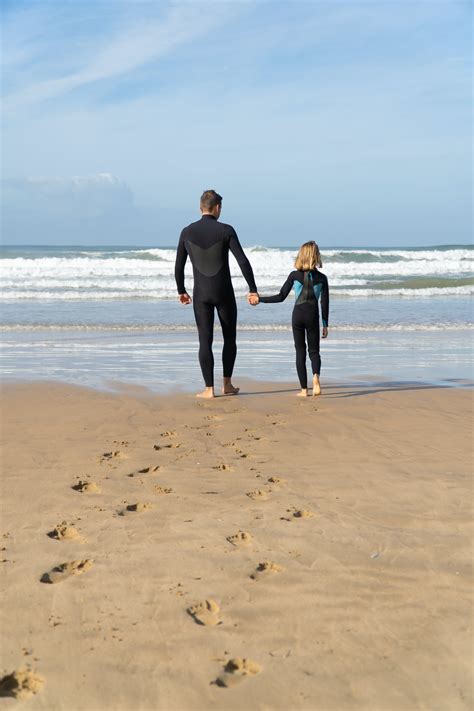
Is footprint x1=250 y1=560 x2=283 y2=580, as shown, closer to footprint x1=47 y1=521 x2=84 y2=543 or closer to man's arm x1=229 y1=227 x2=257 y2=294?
footprint x1=47 y1=521 x2=84 y2=543

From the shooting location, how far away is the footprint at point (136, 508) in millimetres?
4102

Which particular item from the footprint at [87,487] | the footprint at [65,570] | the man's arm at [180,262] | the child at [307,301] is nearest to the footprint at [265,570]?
the footprint at [65,570]

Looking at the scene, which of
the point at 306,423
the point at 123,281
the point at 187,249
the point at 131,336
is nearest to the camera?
the point at 306,423

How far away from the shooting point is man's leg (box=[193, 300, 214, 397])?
765 centimetres

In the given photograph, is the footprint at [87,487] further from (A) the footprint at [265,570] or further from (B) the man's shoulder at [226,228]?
(B) the man's shoulder at [226,228]

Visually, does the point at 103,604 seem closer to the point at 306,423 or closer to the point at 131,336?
the point at 306,423

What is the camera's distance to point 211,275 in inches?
300

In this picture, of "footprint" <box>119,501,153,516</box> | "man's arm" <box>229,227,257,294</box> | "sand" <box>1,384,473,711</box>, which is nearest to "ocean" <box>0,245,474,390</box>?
"man's arm" <box>229,227,257,294</box>

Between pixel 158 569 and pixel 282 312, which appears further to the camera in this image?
pixel 282 312

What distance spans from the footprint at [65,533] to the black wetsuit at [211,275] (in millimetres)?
3892

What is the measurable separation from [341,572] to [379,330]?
11.0 metres

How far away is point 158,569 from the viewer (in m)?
3.35

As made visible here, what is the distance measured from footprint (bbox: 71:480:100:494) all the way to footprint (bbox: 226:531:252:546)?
107 centimetres

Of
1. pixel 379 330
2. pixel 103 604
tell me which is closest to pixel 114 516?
pixel 103 604
